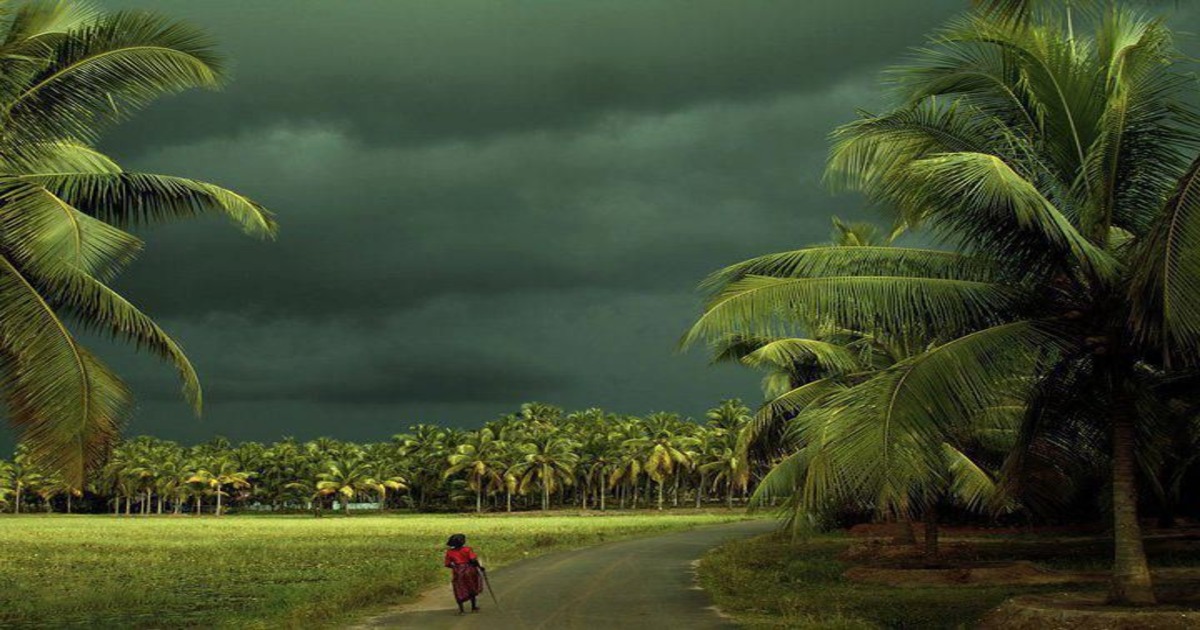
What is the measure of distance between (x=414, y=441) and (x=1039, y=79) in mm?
115001

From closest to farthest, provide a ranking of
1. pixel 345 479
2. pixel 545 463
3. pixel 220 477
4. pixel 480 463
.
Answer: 1. pixel 545 463
2. pixel 480 463
3. pixel 345 479
4. pixel 220 477

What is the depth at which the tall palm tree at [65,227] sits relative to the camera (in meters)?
12.0

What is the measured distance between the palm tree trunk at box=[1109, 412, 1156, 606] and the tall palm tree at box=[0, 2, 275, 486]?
12.5 meters

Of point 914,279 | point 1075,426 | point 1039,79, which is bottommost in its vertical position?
point 1075,426

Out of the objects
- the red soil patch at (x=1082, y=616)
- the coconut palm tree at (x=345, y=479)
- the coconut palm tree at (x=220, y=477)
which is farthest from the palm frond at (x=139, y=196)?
the coconut palm tree at (x=220, y=477)

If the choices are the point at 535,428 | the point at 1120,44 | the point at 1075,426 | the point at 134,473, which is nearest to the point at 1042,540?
the point at 1075,426

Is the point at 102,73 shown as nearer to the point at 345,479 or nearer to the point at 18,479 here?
the point at 345,479

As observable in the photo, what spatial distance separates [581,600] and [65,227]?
1013 centimetres

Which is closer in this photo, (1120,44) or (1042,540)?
(1120,44)

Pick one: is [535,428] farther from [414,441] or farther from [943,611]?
[943,611]

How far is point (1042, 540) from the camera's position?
35.2m

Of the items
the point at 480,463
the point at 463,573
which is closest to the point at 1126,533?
the point at 463,573

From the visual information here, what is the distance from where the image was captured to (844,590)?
19.5 metres

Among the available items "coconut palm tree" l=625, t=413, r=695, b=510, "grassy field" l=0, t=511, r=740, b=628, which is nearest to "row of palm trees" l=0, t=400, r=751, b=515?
"coconut palm tree" l=625, t=413, r=695, b=510
